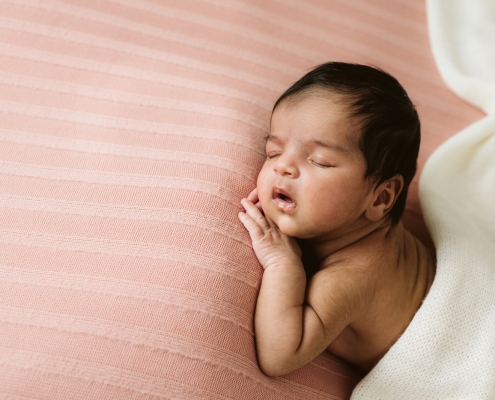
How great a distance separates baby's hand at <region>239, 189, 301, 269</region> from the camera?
0.90 metres

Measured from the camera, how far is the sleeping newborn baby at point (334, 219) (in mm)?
861

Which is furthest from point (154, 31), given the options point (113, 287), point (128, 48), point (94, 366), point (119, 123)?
point (94, 366)

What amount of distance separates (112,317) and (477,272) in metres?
0.67

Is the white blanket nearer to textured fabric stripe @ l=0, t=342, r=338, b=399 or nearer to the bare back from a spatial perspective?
the bare back

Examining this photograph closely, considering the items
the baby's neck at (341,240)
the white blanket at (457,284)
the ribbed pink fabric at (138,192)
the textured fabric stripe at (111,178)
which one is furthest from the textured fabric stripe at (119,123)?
the white blanket at (457,284)

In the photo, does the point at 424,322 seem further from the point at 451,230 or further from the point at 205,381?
the point at 205,381

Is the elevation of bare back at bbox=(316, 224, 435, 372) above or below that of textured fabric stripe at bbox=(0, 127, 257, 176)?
below

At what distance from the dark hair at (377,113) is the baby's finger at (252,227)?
21cm

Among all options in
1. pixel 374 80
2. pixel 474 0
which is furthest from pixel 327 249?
pixel 474 0

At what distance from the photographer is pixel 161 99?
41.8 inches

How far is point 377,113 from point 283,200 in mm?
219

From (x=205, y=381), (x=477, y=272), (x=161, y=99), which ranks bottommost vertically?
(x=205, y=381)

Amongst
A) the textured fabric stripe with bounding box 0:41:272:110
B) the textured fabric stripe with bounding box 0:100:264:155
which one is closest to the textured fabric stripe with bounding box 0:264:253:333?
the textured fabric stripe with bounding box 0:100:264:155

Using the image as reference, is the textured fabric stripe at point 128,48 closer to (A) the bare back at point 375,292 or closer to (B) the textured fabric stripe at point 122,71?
(B) the textured fabric stripe at point 122,71
